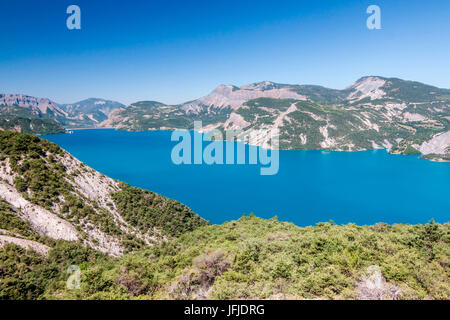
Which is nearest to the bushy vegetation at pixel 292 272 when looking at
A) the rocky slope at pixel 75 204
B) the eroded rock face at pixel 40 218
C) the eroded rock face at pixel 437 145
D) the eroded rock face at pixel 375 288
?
the eroded rock face at pixel 375 288

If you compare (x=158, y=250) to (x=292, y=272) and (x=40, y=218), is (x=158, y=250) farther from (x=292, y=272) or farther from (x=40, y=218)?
(x=292, y=272)

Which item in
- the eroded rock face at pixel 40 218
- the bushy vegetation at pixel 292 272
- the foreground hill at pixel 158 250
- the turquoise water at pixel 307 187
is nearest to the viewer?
the bushy vegetation at pixel 292 272

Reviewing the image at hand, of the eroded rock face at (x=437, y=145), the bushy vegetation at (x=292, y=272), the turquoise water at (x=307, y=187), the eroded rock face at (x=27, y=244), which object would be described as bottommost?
the turquoise water at (x=307, y=187)

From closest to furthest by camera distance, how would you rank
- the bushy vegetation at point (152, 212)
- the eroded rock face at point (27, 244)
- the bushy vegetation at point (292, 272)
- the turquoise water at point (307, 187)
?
the bushy vegetation at point (292, 272) → the eroded rock face at point (27, 244) → the bushy vegetation at point (152, 212) → the turquoise water at point (307, 187)

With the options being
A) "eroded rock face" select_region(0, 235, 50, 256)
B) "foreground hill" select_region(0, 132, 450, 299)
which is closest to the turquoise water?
"foreground hill" select_region(0, 132, 450, 299)

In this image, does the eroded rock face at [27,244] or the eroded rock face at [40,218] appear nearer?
the eroded rock face at [27,244]

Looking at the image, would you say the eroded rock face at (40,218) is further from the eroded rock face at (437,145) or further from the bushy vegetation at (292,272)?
the eroded rock face at (437,145)
